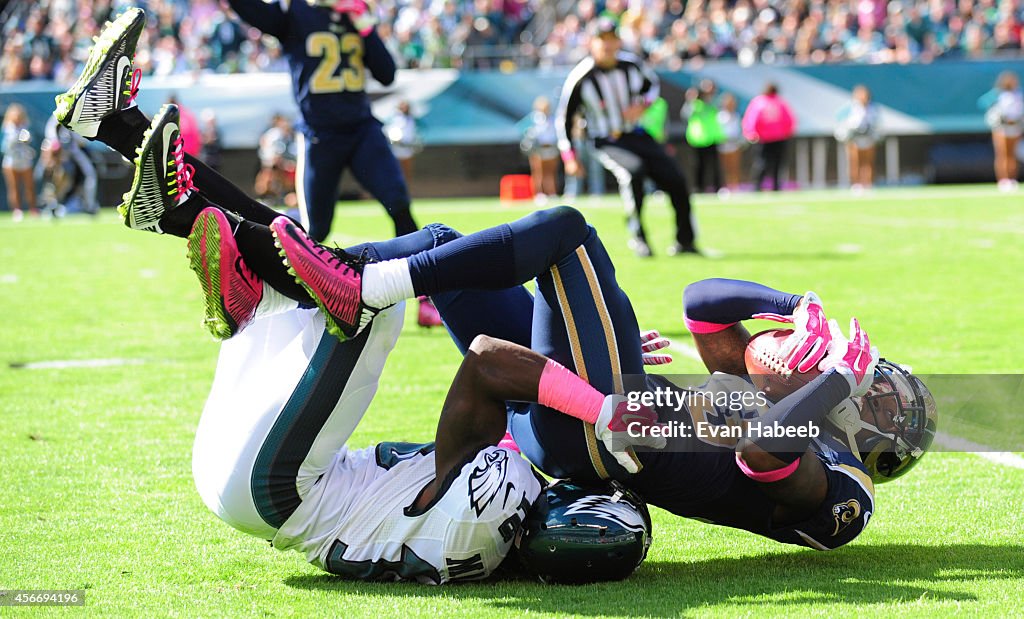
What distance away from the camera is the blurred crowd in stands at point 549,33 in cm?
2284

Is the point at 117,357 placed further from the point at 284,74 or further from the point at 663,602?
the point at 284,74

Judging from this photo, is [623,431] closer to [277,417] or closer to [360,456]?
[360,456]

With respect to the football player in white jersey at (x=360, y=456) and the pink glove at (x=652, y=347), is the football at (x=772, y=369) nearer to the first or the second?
the pink glove at (x=652, y=347)

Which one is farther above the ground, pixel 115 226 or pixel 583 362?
pixel 583 362

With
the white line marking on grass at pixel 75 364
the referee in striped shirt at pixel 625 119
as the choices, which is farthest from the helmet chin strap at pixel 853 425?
the referee in striped shirt at pixel 625 119

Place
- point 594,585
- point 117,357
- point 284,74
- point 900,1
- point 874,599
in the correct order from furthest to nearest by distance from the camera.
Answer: point 900,1, point 284,74, point 117,357, point 594,585, point 874,599

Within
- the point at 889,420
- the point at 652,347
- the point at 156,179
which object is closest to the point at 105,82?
the point at 156,179

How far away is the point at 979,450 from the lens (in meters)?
4.58

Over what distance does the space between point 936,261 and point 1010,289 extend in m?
1.80

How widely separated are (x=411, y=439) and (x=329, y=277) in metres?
1.60

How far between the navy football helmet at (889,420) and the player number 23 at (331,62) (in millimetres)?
5085

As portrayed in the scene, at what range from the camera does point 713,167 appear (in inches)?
887

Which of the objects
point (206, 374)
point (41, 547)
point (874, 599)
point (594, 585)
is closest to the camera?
point (874, 599)

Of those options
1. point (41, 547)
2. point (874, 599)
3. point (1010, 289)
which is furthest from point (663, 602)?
point (1010, 289)
